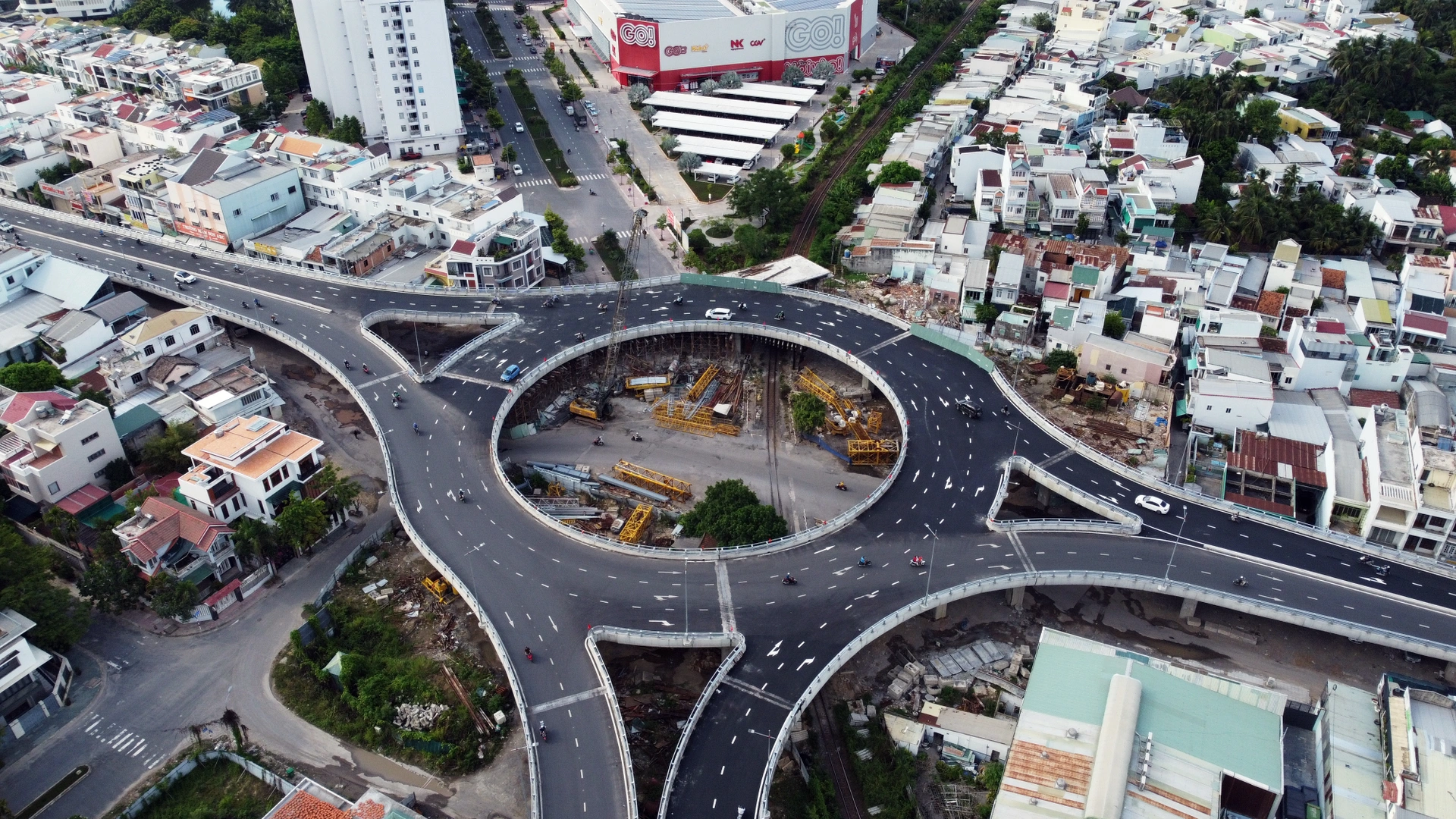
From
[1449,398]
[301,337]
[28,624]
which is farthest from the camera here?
[301,337]

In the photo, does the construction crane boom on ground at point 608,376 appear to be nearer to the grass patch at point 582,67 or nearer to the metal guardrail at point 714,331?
the metal guardrail at point 714,331

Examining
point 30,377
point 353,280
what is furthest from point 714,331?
point 30,377

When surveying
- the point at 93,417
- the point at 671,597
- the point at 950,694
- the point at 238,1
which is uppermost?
the point at 238,1

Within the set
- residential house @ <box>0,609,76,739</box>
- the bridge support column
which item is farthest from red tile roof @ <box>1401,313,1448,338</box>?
residential house @ <box>0,609,76,739</box>

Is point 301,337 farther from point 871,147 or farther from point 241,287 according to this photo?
point 871,147

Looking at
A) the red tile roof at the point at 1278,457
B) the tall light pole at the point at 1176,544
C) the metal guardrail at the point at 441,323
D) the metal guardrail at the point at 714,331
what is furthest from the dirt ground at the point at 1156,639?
the metal guardrail at the point at 441,323

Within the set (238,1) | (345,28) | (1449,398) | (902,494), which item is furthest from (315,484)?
(238,1)
